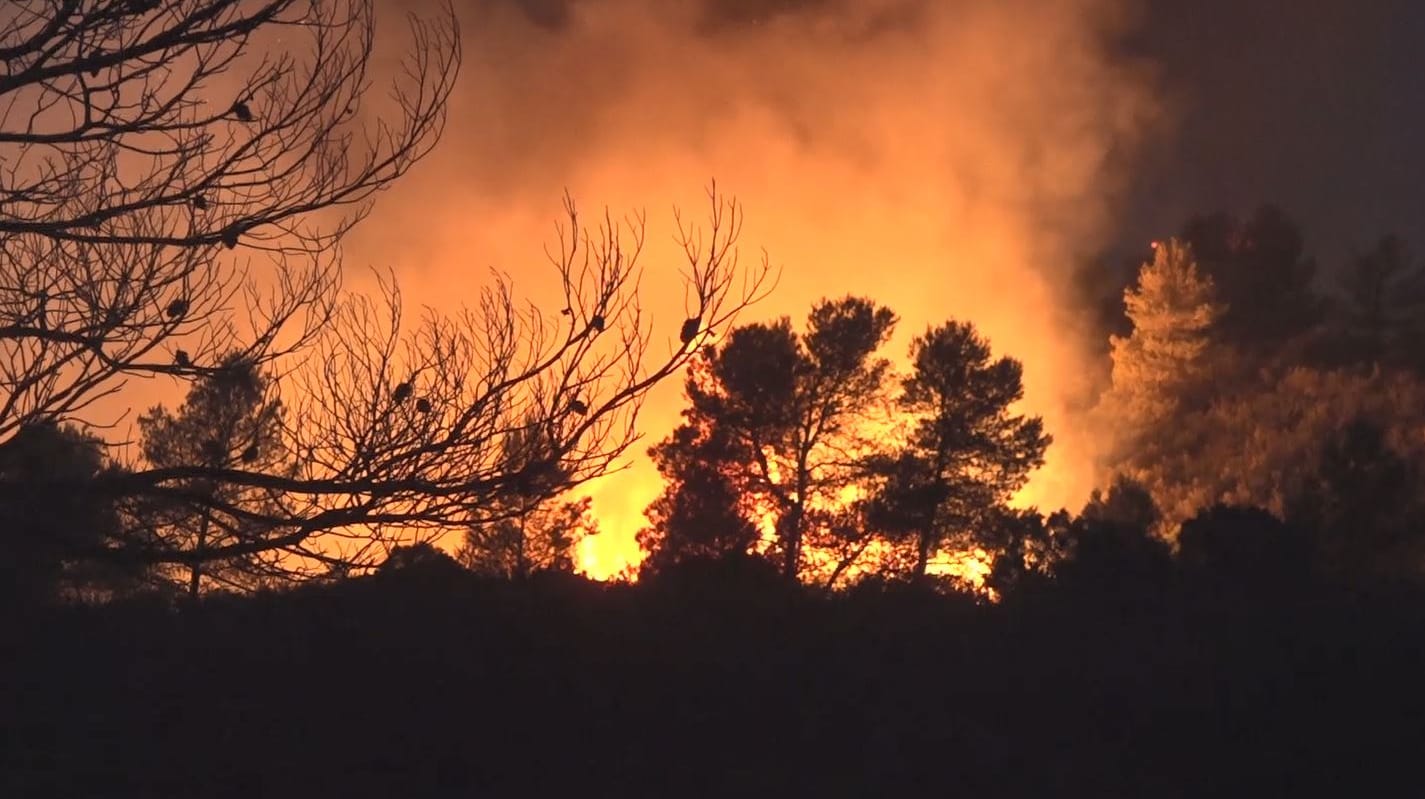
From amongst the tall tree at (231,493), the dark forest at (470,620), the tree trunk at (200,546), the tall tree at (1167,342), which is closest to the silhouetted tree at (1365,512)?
the dark forest at (470,620)

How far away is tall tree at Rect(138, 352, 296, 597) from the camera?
567 centimetres

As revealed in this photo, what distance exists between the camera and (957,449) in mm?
20406

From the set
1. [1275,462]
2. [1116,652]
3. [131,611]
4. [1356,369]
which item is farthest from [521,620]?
[1356,369]

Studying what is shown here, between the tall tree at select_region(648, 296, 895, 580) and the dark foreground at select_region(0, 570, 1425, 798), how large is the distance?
36.4 feet

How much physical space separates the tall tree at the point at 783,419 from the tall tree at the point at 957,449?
34.6 inches

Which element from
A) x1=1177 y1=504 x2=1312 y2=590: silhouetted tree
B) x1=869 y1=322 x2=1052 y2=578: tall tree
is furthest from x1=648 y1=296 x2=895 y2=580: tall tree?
x1=1177 y1=504 x2=1312 y2=590: silhouetted tree

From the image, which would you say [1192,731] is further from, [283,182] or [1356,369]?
[1356,369]

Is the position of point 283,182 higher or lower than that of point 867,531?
lower

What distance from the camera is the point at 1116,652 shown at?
8570 mm

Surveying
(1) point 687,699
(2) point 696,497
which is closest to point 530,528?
(2) point 696,497

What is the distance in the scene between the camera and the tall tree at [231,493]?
5672 mm

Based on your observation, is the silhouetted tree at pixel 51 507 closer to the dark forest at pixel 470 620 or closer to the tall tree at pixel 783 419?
the dark forest at pixel 470 620

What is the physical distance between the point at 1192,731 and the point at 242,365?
5599 millimetres

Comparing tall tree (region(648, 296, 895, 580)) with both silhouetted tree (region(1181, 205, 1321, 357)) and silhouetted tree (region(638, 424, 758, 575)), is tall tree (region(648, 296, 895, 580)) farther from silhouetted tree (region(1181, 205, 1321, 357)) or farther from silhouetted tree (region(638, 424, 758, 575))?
silhouetted tree (region(1181, 205, 1321, 357))
